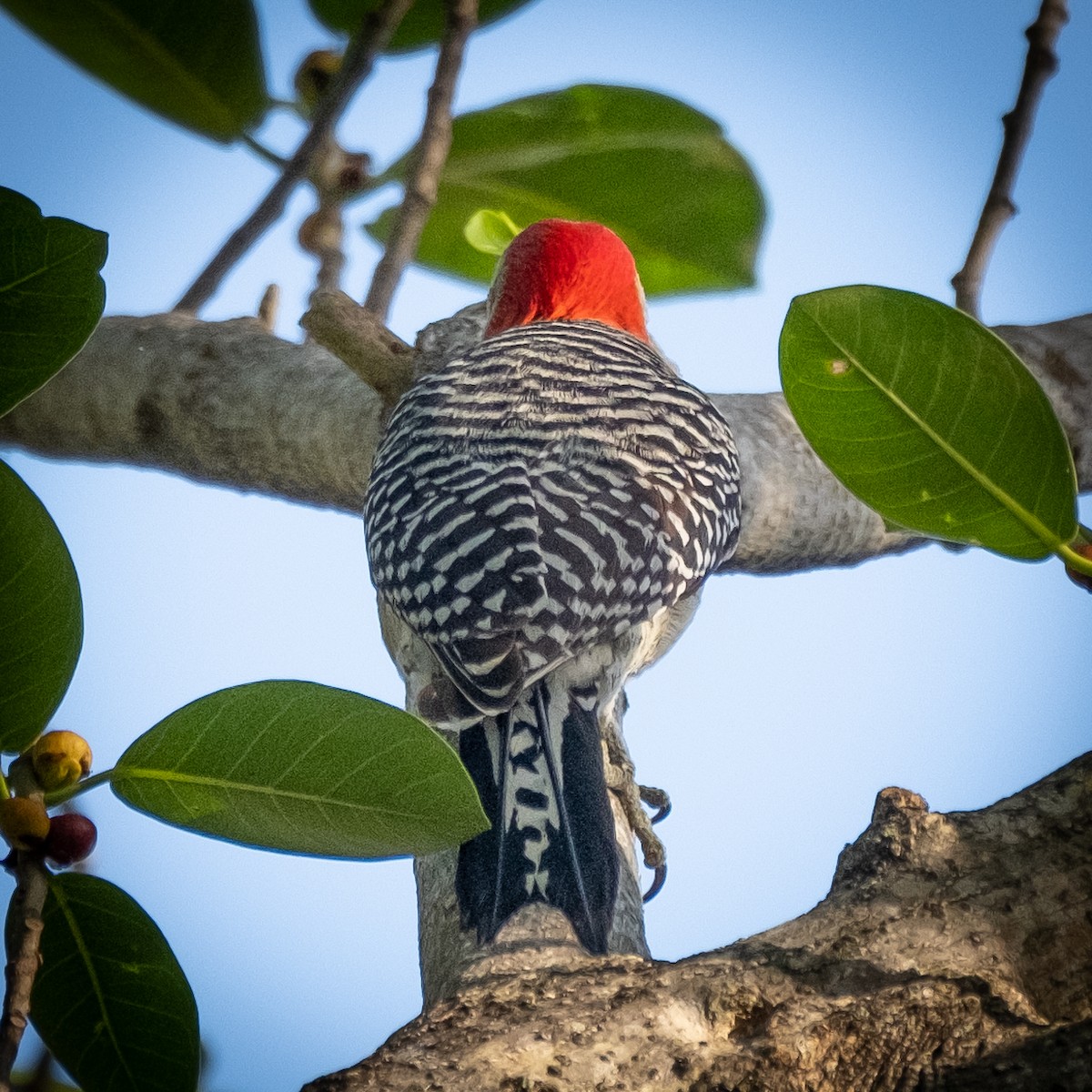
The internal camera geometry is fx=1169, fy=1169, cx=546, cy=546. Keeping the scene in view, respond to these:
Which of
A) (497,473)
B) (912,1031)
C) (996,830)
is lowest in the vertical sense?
(912,1031)

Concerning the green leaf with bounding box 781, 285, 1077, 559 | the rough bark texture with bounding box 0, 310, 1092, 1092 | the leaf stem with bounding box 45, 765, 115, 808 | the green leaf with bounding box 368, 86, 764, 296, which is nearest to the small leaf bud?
the leaf stem with bounding box 45, 765, 115, 808

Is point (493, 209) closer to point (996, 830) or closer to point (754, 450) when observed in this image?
point (754, 450)

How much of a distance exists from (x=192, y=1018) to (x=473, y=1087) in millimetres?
551

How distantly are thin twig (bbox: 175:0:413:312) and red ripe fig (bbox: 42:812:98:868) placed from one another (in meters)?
1.74

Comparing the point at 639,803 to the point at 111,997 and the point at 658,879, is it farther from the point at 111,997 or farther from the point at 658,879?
the point at 111,997

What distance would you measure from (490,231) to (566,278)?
1.00 feet

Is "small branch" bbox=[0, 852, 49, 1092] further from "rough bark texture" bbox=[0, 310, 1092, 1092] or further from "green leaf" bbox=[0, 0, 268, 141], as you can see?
"green leaf" bbox=[0, 0, 268, 141]

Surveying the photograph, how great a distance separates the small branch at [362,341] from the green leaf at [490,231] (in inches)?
31.7

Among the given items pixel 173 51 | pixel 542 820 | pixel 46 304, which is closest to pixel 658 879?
pixel 542 820

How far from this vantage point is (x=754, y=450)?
272 cm

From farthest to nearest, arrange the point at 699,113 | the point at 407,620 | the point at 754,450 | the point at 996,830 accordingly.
Result: the point at 699,113, the point at 754,450, the point at 407,620, the point at 996,830

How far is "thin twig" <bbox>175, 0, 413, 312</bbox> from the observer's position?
2.74 m

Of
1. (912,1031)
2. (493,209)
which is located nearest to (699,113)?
(493,209)

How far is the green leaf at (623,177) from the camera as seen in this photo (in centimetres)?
342
